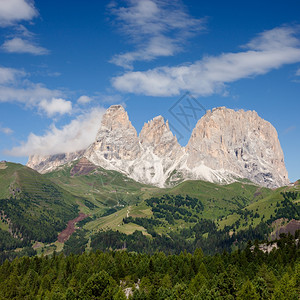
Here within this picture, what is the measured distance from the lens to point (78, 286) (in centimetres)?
16850

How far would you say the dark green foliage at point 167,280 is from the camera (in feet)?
436

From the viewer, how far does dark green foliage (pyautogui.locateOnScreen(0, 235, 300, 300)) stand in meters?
133

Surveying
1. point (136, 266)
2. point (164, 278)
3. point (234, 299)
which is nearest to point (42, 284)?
point (136, 266)

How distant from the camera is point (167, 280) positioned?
163 meters

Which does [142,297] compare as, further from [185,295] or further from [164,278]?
[164,278]

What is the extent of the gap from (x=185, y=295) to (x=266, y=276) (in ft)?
129

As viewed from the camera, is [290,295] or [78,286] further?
[78,286]

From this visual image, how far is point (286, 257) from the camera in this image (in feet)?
628

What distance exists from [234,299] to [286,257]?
73453mm

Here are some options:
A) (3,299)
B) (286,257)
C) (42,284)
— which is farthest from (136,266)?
(286,257)

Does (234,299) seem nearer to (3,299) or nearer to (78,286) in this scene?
(78,286)

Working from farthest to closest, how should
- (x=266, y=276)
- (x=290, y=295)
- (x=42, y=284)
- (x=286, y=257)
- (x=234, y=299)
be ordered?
(x=286, y=257)
(x=42, y=284)
(x=266, y=276)
(x=234, y=299)
(x=290, y=295)

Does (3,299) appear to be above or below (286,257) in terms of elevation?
below

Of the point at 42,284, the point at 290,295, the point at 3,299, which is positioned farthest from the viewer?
the point at 42,284
